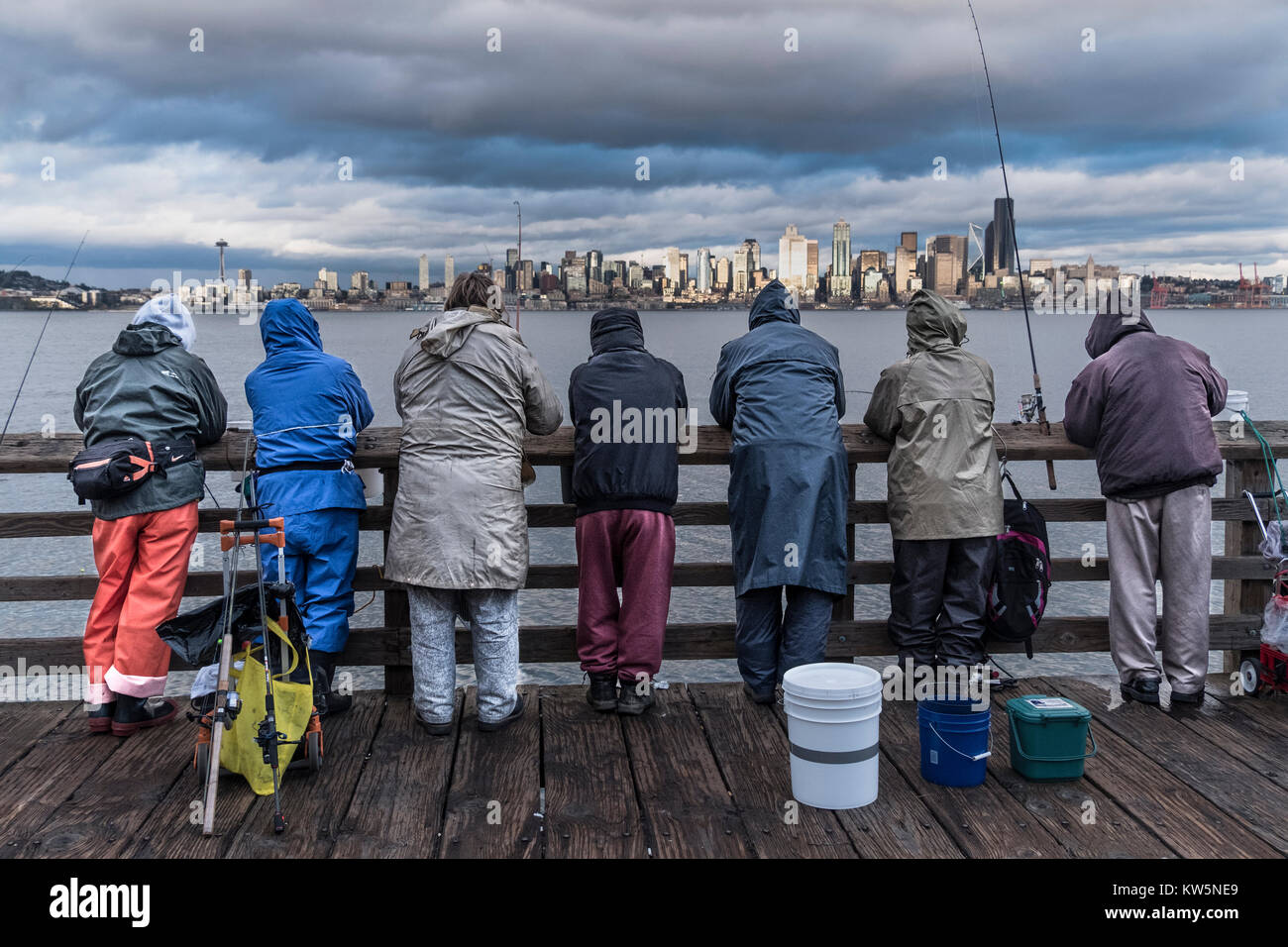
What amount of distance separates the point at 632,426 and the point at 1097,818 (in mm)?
2210

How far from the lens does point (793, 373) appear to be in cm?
450

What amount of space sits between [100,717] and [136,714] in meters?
0.13

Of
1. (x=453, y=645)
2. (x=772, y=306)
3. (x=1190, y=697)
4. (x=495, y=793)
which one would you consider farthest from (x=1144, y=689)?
(x=453, y=645)

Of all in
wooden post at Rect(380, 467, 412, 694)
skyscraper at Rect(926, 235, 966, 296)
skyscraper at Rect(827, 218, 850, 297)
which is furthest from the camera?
skyscraper at Rect(827, 218, 850, 297)

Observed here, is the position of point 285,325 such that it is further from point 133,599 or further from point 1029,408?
point 1029,408

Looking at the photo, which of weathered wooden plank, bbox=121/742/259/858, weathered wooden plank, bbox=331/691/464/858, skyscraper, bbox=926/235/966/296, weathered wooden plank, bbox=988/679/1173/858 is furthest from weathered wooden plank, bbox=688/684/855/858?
skyscraper, bbox=926/235/966/296

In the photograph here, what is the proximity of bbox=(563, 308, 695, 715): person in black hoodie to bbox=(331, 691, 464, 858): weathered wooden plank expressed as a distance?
73 cm

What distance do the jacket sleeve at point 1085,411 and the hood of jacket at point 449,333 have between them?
2543mm

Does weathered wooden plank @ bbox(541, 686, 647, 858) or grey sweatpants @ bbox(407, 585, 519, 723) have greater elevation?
grey sweatpants @ bbox(407, 585, 519, 723)

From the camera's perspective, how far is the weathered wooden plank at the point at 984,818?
3.20m

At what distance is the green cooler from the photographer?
12.2 ft

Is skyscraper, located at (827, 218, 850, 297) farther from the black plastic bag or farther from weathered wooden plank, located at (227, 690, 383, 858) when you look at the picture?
the black plastic bag

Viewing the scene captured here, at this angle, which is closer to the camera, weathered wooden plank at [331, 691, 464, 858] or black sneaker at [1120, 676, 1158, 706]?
weathered wooden plank at [331, 691, 464, 858]

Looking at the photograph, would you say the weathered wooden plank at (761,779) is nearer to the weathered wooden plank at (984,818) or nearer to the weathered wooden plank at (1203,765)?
the weathered wooden plank at (984,818)
